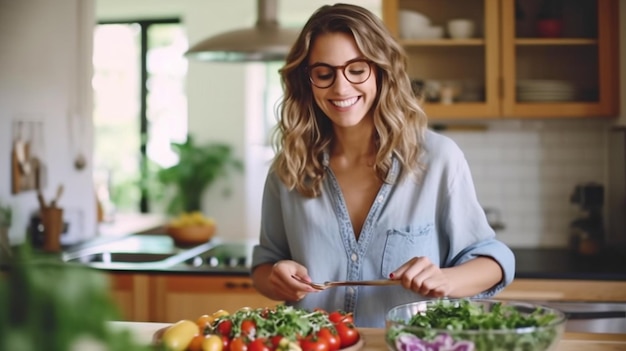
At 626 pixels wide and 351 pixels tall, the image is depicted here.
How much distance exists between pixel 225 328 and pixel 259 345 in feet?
0.39

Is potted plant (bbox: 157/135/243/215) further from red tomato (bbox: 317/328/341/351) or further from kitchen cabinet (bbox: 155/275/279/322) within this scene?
red tomato (bbox: 317/328/341/351)

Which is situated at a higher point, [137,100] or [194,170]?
[137,100]

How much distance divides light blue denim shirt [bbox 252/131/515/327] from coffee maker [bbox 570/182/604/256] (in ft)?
6.24

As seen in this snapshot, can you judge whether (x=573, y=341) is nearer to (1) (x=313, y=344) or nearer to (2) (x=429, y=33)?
(1) (x=313, y=344)

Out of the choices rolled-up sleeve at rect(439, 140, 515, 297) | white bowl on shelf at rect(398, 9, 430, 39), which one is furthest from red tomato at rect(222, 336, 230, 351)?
white bowl on shelf at rect(398, 9, 430, 39)

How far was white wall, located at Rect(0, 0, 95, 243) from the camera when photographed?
379 centimetres

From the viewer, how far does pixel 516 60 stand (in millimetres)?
3822

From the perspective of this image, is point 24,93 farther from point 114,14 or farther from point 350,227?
point 114,14

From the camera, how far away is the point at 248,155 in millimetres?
7246

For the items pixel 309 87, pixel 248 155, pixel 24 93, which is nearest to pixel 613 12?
pixel 309 87

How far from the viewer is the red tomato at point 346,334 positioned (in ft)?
5.25

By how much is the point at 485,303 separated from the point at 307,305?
1.95 feet

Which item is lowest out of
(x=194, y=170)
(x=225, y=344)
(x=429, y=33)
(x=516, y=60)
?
(x=225, y=344)

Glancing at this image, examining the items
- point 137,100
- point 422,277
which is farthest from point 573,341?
point 137,100
